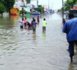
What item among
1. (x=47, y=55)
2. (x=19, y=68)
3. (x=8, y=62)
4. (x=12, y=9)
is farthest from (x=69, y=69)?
(x=12, y=9)

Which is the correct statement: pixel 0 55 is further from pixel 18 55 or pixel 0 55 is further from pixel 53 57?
pixel 53 57

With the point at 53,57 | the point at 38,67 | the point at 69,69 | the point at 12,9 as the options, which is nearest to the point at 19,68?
the point at 38,67

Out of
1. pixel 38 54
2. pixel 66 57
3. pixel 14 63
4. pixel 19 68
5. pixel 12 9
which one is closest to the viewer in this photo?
pixel 19 68

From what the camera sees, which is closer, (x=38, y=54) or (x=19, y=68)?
(x=19, y=68)

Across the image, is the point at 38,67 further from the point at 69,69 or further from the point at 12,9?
the point at 12,9

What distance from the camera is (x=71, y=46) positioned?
1265cm

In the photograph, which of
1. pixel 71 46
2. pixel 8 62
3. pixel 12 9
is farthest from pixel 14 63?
pixel 12 9

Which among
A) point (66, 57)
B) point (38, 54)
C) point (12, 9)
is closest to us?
point (66, 57)

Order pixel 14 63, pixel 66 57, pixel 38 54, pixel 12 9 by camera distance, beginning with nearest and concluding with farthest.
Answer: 1. pixel 14 63
2. pixel 66 57
3. pixel 38 54
4. pixel 12 9

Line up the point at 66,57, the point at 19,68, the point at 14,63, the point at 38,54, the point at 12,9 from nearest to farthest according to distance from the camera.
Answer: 1. the point at 19,68
2. the point at 14,63
3. the point at 66,57
4. the point at 38,54
5. the point at 12,9

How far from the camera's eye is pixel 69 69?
39.2 feet

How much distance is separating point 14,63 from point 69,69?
2122 millimetres

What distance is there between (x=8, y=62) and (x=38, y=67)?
1.48 metres

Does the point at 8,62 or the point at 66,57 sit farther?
the point at 66,57
